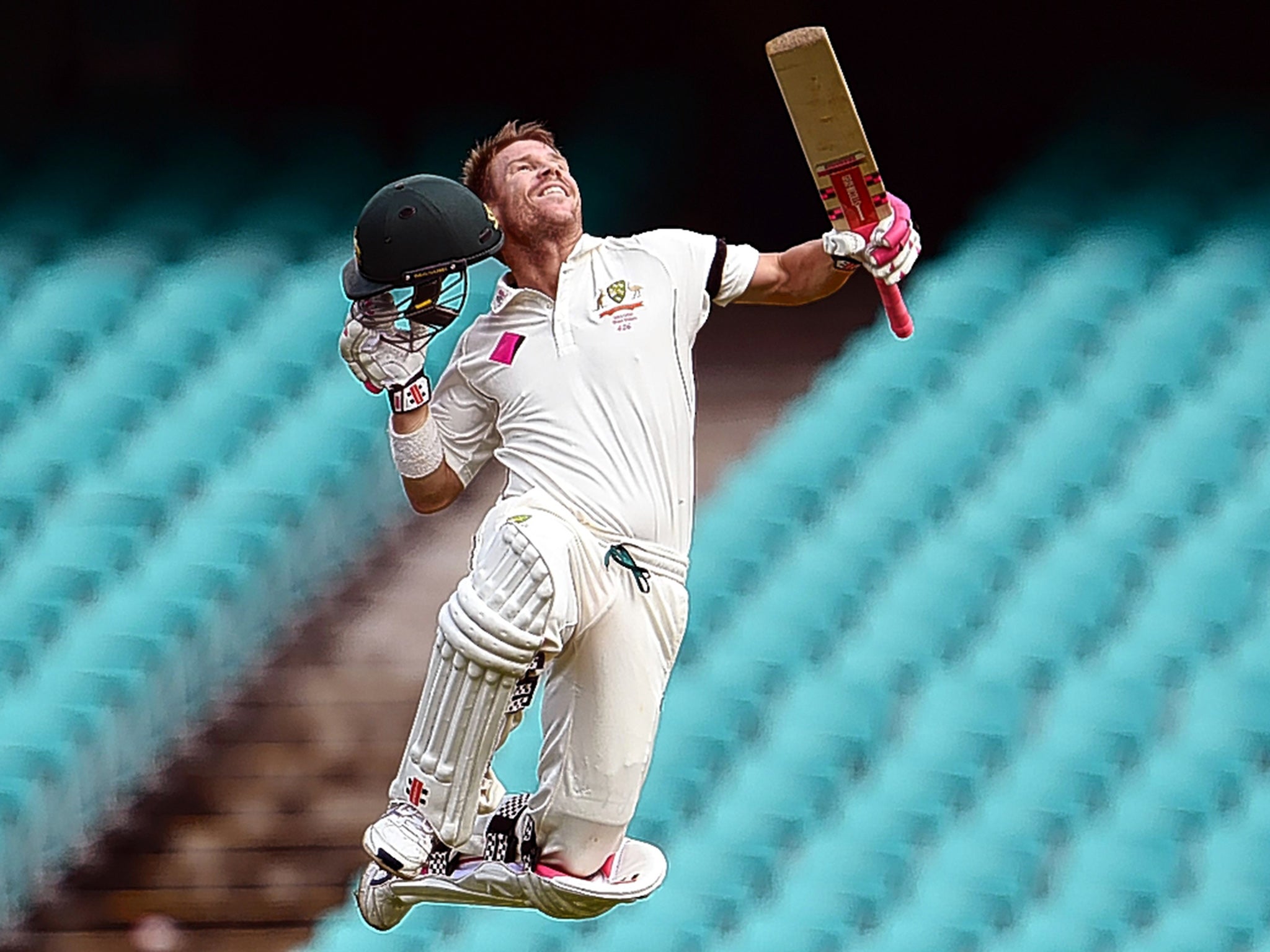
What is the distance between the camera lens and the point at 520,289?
3225 millimetres

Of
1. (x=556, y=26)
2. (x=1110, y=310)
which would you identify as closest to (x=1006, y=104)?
(x=1110, y=310)

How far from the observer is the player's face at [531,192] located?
10.4 feet

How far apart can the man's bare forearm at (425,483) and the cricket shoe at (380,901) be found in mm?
537

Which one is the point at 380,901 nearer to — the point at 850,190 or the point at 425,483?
the point at 425,483

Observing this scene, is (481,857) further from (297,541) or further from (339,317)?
(339,317)

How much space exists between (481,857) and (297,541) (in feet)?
8.20

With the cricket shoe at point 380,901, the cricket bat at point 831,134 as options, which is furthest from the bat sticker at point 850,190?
the cricket shoe at point 380,901

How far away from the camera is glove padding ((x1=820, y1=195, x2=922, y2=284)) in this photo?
3.10m

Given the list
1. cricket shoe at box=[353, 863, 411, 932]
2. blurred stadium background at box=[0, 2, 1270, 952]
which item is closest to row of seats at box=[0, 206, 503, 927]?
blurred stadium background at box=[0, 2, 1270, 952]

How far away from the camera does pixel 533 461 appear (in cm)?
321

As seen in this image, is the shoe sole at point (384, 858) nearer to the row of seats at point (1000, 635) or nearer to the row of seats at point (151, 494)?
the row of seats at point (1000, 635)

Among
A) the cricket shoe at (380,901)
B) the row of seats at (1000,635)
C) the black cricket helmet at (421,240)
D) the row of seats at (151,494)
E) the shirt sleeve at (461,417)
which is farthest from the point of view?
the row of seats at (151,494)

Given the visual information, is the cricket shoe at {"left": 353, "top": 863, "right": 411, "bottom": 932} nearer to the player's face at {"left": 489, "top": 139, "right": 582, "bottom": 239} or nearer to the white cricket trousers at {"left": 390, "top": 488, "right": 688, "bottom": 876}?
the white cricket trousers at {"left": 390, "top": 488, "right": 688, "bottom": 876}

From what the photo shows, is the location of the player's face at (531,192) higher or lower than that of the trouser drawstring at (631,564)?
higher
